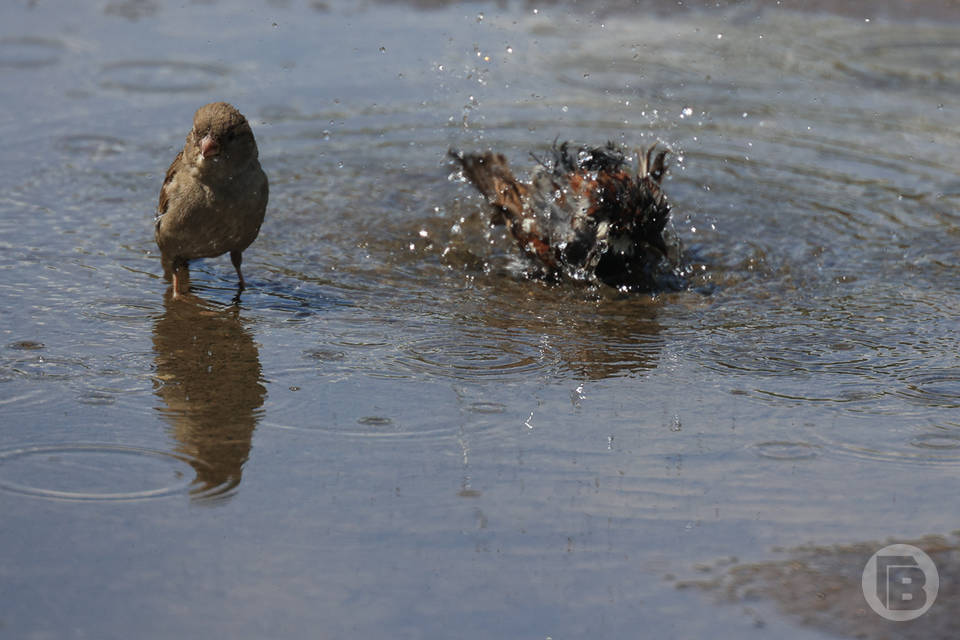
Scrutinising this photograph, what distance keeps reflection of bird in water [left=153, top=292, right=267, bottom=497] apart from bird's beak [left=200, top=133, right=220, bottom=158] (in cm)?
70

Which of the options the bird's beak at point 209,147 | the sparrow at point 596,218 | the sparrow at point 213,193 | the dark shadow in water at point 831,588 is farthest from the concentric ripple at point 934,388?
the bird's beak at point 209,147

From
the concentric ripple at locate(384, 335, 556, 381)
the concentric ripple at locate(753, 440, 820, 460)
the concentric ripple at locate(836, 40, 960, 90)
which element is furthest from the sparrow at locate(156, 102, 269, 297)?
the concentric ripple at locate(836, 40, 960, 90)

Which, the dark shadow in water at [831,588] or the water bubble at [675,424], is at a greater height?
the water bubble at [675,424]

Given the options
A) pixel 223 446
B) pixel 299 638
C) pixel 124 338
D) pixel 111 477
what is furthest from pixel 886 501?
pixel 124 338

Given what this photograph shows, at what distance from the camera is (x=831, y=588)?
327 cm

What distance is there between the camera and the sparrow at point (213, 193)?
5383 millimetres

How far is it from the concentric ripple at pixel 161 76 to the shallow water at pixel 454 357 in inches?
1.4

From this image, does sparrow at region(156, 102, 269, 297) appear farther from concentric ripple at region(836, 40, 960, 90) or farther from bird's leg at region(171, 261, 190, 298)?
concentric ripple at region(836, 40, 960, 90)

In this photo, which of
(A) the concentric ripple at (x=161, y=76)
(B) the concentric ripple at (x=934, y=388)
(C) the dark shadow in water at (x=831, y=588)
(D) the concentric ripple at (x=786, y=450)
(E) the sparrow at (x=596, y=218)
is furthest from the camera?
(A) the concentric ripple at (x=161, y=76)

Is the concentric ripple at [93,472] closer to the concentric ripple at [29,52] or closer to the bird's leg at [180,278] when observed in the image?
the bird's leg at [180,278]

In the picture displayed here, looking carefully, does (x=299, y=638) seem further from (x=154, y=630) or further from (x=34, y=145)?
(x=34, y=145)

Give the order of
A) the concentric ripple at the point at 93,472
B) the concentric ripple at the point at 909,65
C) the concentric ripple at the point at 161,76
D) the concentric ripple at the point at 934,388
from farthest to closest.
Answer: the concentric ripple at the point at 909,65 → the concentric ripple at the point at 161,76 → the concentric ripple at the point at 934,388 → the concentric ripple at the point at 93,472

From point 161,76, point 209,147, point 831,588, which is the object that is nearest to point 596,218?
point 209,147

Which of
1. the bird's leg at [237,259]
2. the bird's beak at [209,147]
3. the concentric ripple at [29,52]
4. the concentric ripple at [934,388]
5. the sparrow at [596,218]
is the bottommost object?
the concentric ripple at [934,388]
